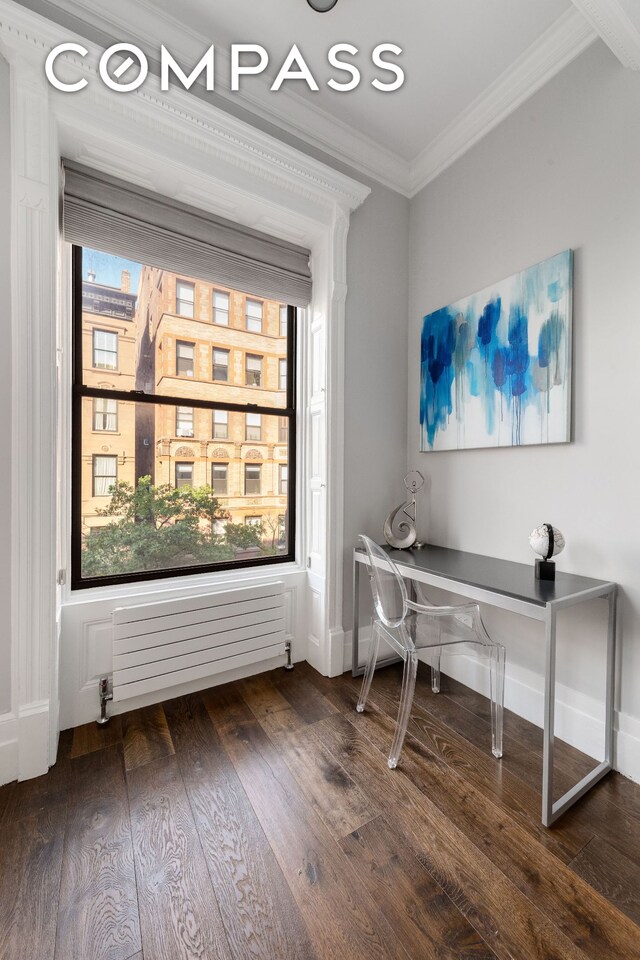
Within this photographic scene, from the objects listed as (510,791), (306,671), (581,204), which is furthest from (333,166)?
(510,791)

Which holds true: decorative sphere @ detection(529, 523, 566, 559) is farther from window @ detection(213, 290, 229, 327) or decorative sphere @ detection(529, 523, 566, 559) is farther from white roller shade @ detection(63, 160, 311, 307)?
window @ detection(213, 290, 229, 327)

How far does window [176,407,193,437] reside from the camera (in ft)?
7.38

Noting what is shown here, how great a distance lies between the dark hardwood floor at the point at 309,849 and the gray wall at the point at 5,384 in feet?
1.58

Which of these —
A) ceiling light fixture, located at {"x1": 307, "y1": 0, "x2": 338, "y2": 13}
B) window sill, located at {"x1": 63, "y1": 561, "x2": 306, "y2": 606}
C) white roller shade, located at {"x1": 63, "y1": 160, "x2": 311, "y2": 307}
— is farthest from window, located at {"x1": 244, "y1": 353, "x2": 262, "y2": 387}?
ceiling light fixture, located at {"x1": 307, "y1": 0, "x2": 338, "y2": 13}

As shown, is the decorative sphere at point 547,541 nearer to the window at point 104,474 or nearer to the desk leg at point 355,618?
the desk leg at point 355,618

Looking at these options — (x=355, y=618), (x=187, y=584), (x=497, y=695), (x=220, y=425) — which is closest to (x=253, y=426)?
(x=220, y=425)

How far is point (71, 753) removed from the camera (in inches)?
67.2

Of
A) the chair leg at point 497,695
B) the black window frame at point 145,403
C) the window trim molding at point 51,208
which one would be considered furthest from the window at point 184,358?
the chair leg at point 497,695

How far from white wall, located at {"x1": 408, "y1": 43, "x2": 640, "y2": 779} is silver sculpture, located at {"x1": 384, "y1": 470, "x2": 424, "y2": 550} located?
30cm

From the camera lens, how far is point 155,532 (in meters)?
2.20

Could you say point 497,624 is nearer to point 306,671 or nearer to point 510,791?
point 510,791

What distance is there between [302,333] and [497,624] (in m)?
1.98

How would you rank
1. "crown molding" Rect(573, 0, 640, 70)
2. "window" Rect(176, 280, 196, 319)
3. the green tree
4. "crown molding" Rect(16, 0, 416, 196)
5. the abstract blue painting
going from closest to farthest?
"crown molding" Rect(573, 0, 640, 70) < "crown molding" Rect(16, 0, 416, 196) < the abstract blue painting < the green tree < "window" Rect(176, 280, 196, 319)

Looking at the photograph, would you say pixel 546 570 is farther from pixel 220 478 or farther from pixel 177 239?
pixel 177 239
